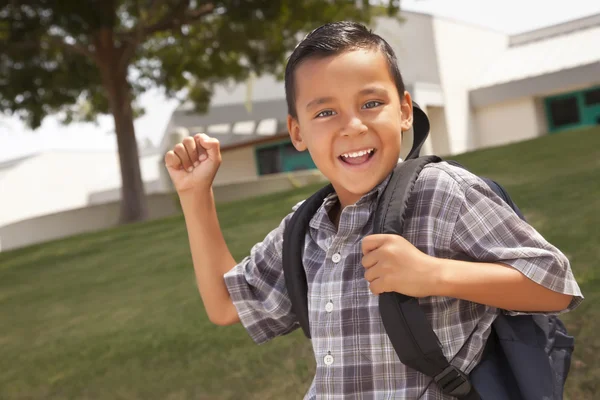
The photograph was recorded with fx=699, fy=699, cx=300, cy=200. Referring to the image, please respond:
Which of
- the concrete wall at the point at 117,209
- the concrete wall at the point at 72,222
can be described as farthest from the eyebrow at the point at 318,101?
the concrete wall at the point at 72,222

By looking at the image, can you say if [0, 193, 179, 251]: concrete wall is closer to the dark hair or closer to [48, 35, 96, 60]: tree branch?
[48, 35, 96, 60]: tree branch

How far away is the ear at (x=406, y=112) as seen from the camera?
172 cm

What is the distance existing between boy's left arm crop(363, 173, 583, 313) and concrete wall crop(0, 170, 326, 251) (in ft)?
57.9

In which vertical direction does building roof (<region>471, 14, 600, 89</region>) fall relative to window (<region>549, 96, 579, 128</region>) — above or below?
above

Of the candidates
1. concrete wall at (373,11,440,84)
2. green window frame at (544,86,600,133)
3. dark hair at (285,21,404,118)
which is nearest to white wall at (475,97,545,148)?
green window frame at (544,86,600,133)

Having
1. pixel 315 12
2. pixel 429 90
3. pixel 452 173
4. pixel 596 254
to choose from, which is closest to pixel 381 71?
pixel 452 173

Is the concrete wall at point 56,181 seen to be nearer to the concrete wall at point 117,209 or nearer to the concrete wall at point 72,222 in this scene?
the concrete wall at point 72,222

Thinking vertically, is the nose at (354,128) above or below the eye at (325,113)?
below

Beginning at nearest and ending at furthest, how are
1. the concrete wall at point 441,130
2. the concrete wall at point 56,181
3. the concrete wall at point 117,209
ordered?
the concrete wall at point 117,209
the concrete wall at point 441,130
the concrete wall at point 56,181

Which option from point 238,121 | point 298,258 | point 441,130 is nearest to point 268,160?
point 238,121

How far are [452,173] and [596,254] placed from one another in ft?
7.99

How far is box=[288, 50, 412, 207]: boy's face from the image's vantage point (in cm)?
159

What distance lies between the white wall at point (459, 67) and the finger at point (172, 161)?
25880 mm

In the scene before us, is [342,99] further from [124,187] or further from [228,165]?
[228,165]
